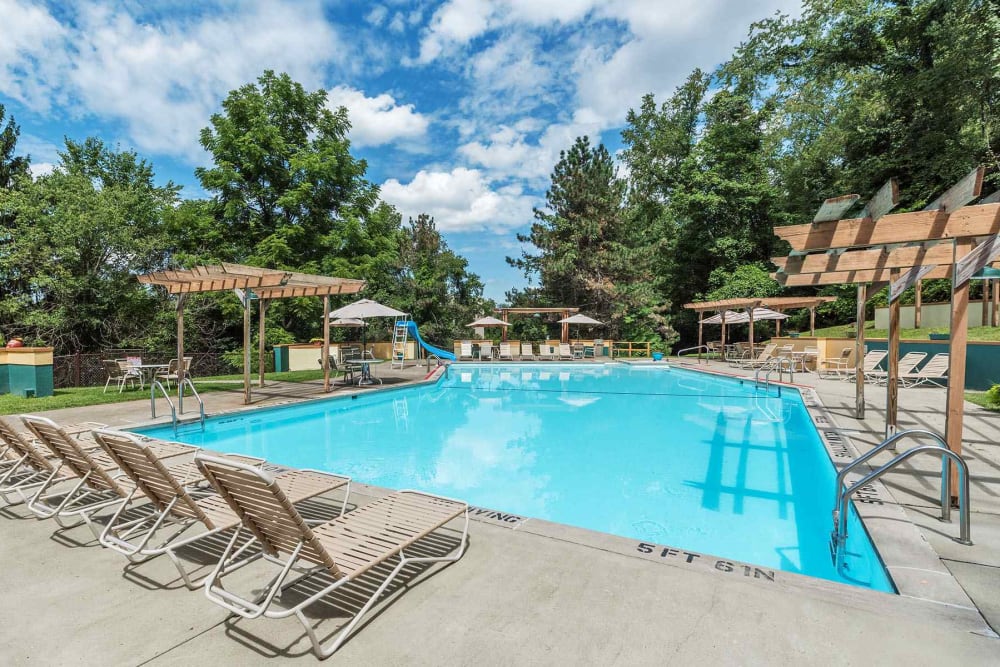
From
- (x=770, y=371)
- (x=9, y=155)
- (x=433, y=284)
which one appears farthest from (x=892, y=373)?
(x=9, y=155)

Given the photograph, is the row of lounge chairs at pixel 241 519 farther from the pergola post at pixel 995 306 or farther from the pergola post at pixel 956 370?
the pergola post at pixel 995 306

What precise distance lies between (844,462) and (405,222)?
28.1 metres

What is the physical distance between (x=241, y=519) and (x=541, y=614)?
146 cm

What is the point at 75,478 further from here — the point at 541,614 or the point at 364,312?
the point at 364,312

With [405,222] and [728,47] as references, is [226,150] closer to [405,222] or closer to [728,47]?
[405,222]

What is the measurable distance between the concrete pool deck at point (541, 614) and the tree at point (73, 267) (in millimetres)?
15507

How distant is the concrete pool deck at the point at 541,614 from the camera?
195 centimetres

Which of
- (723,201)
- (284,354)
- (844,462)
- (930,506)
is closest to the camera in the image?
(930,506)

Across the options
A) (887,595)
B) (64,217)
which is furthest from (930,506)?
(64,217)

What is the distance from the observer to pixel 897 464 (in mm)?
3008

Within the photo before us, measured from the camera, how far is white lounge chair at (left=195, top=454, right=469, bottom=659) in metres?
1.96

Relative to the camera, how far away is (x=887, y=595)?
2.36 meters

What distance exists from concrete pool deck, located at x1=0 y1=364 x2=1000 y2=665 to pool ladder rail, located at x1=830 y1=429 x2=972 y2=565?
0.22 m

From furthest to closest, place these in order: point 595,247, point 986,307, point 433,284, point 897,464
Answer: point 433,284 < point 595,247 < point 986,307 < point 897,464
